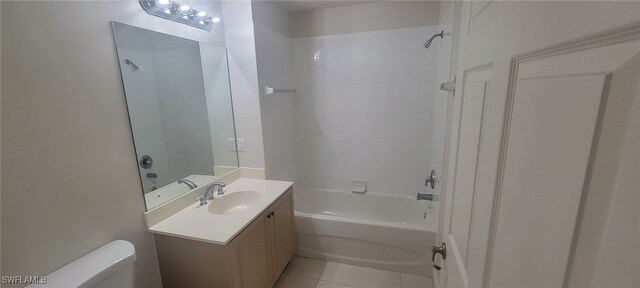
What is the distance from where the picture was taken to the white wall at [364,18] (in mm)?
2248

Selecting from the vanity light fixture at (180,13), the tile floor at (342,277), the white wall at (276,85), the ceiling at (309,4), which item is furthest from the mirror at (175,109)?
→ the tile floor at (342,277)

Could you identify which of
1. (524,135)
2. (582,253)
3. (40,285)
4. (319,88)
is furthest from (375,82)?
A: (40,285)

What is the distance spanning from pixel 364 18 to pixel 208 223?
2.28 meters

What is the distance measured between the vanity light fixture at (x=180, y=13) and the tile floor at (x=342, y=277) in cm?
207

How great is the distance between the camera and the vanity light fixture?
1.38 metres

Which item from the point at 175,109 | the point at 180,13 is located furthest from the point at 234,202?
the point at 180,13

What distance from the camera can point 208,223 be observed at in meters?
1.43

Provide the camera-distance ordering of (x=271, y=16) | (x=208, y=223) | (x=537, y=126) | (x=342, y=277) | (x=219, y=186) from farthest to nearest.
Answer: (x=271, y=16), (x=342, y=277), (x=219, y=186), (x=208, y=223), (x=537, y=126)

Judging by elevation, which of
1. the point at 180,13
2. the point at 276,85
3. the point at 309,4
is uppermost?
the point at 309,4

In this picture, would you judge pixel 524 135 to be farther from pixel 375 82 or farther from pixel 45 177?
pixel 375 82

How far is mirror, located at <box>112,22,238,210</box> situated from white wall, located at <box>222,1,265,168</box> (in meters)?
0.07

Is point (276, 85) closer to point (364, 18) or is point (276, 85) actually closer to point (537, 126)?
point (364, 18)

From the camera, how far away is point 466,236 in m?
0.69

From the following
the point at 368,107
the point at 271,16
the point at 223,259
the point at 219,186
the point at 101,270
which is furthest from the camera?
the point at 368,107
